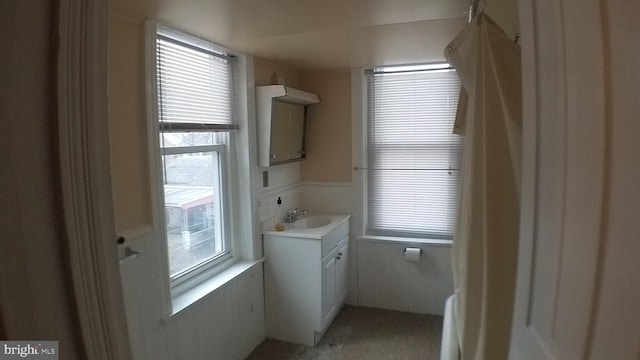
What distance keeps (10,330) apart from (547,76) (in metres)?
0.82

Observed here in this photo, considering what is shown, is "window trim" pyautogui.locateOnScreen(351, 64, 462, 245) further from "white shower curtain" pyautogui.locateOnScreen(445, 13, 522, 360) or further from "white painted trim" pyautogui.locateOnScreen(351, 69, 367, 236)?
"white shower curtain" pyautogui.locateOnScreen(445, 13, 522, 360)

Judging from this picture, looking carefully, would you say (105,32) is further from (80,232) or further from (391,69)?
(391,69)

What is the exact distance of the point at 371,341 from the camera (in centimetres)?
285

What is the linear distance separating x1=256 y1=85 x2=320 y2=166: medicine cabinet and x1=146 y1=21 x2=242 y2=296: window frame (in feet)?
0.66

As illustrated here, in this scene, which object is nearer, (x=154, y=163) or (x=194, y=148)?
(x=154, y=163)

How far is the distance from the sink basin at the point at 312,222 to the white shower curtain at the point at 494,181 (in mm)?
2242

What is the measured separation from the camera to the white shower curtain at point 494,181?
1013 millimetres

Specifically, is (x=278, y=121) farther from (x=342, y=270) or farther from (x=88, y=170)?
(x=88, y=170)

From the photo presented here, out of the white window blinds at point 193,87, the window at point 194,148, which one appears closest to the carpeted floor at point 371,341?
the window at point 194,148

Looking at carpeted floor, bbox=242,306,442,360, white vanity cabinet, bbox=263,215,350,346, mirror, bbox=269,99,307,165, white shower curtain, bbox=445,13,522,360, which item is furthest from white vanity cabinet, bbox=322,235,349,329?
white shower curtain, bbox=445,13,522,360

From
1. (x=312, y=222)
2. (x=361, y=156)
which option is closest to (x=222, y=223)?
(x=312, y=222)

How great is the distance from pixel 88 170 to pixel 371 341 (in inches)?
111

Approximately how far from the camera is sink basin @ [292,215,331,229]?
128 inches

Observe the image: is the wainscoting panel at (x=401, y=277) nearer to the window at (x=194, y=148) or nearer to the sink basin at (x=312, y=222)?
the sink basin at (x=312, y=222)
